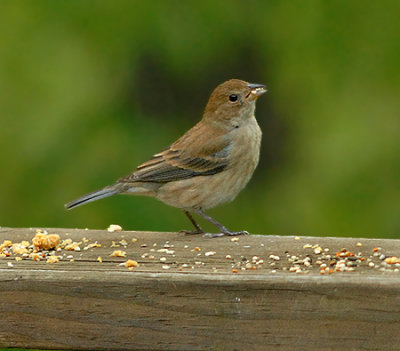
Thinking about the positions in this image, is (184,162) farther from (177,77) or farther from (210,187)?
(177,77)

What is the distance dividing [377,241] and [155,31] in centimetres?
259

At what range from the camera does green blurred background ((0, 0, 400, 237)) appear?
6.11m

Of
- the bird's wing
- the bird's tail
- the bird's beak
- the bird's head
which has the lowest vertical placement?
the bird's tail

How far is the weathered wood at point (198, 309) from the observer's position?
3375 millimetres

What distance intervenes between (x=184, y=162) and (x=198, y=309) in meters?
2.87

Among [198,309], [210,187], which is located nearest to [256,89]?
[210,187]

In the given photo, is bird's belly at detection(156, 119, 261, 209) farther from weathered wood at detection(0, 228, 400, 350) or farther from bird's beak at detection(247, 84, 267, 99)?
weathered wood at detection(0, 228, 400, 350)

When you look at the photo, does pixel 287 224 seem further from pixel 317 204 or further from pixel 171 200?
pixel 171 200

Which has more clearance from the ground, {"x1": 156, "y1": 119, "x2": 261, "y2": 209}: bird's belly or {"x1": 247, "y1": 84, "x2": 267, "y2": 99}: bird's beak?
{"x1": 247, "y1": 84, "x2": 267, "y2": 99}: bird's beak

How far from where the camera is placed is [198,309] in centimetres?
346

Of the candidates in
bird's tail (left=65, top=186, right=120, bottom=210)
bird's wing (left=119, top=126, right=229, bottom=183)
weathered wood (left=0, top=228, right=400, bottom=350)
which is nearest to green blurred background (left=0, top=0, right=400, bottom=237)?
bird's wing (left=119, top=126, right=229, bottom=183)

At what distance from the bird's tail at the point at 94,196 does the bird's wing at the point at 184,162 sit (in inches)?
9.1

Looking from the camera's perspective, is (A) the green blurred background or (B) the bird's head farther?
(B) the bird's head

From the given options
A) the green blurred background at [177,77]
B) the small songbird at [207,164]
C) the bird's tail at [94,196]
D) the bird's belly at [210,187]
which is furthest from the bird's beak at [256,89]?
the bird's tail at [94,196]
